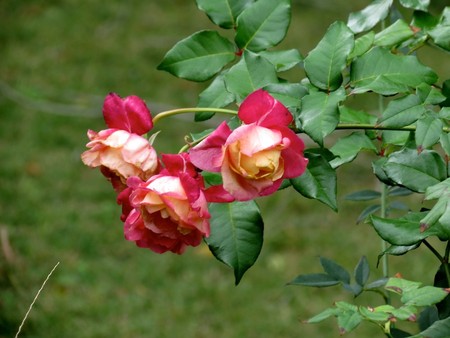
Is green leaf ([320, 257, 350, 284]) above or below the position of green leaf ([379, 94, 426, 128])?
below

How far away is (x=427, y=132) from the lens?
36.2 inches

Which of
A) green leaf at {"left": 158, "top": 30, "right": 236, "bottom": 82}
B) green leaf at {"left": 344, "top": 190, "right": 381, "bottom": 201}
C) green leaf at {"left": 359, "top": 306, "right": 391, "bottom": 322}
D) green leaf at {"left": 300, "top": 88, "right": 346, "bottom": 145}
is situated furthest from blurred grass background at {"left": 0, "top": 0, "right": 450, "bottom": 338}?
green leaf at {"left": 300, "top": 88, "right": 346, "bottom": 145}

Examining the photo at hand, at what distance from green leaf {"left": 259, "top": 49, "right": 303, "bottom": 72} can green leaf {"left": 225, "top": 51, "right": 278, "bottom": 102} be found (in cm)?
11

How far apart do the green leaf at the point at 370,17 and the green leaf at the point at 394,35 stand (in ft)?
0.09

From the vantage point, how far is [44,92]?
430cm

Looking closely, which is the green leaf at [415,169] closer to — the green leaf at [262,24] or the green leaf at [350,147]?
the green leaf at [350,147]

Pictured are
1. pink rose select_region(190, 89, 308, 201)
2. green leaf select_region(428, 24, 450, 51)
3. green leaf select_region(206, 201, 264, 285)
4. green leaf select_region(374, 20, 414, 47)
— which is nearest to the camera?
pink rose select_region(190, 89, 308, 201)

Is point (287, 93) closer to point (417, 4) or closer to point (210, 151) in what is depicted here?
point (210, 151)

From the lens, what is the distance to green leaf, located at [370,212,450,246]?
92 cm

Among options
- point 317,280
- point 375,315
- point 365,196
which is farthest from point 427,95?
point 365,196

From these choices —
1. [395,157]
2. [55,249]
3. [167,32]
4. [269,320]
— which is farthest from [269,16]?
[167,32]

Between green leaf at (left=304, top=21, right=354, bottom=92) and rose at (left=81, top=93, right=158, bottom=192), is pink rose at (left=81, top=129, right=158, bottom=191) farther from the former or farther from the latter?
green leaf at (left=304, top=21, right=354, bottom=92)

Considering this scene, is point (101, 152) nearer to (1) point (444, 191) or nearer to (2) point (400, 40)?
(1) point (444, 191)

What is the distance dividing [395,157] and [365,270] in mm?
483
